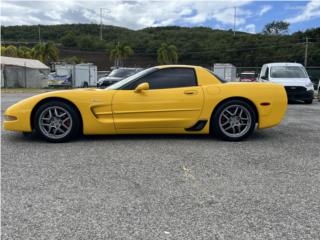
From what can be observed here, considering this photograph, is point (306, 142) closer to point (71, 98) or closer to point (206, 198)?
point (206, 198)

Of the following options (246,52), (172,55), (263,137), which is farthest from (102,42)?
(263,137)

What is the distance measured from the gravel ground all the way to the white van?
29.4 ft

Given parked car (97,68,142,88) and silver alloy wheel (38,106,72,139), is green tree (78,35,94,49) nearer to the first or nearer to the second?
parked car (97,68,142,88)

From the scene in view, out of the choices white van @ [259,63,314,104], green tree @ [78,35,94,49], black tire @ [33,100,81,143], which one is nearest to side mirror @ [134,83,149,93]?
black tire @ [33,100,81,143]

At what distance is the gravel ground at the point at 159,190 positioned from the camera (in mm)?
2768

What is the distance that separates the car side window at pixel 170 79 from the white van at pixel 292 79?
9.23 metres

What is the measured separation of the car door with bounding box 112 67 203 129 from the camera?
5832mm

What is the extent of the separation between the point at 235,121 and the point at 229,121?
0.33 feet

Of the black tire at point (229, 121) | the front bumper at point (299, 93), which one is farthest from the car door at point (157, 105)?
the front bumper at point (299, 93)

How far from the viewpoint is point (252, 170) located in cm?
432

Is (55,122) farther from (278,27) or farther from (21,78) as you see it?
(278,27)

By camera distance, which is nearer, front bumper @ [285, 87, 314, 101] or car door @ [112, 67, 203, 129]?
car door @ [112, 67, 203, 129]

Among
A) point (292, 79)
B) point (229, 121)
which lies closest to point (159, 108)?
point (229, 121)

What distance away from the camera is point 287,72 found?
15477 mm
